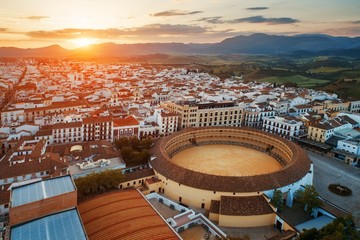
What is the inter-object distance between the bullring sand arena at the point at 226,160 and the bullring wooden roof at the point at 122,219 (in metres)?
16.6

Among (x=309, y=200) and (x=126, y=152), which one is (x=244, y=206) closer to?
(x=309, y=200)

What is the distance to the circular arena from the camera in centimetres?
3198

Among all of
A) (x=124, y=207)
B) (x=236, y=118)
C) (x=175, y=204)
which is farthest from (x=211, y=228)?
(x=236, y=118)

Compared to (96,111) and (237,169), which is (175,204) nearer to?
(237,169)

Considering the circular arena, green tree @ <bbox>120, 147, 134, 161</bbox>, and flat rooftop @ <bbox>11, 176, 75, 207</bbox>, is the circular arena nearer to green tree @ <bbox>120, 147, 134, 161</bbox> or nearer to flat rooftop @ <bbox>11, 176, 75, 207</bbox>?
green tree @ <bbox>120, 147, 134, 161</bbox>

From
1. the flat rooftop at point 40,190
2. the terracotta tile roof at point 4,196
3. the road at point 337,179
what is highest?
the flat rooftop at point 40,190

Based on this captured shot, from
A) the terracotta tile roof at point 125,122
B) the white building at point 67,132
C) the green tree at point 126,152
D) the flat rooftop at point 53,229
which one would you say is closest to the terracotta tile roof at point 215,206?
the flat rooftop at point 53,229

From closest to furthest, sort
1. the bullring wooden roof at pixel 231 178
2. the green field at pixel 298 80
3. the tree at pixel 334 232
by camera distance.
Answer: the tree at pixel 334 232
the bullring wooden roof at pixel 231 178
the green field at pixel 298 80

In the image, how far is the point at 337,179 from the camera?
43.5 meters

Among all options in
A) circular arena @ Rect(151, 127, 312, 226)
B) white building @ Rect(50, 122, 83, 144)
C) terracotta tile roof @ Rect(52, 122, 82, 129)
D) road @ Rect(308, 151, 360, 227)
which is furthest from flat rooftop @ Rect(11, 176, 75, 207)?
road @ Rect(308, 151, 360, 227)

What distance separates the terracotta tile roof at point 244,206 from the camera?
99.3 feet

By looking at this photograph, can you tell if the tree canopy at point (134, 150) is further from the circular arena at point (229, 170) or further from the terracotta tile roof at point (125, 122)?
the terracotta tile roof at point (125, 122)

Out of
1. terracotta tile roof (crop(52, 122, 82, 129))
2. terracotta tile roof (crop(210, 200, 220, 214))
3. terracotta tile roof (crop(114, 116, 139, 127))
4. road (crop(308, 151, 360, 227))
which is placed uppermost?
terracotta tile roof (crop(114, 116, 139, 127))

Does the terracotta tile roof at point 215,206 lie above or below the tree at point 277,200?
below
